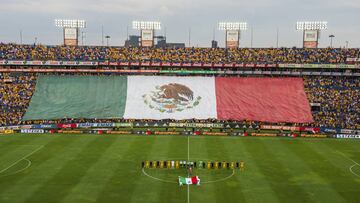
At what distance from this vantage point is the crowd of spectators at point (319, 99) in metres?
65.1

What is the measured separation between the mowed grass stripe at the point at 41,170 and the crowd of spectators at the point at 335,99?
4172cm

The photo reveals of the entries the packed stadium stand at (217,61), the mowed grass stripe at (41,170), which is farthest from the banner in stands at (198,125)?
the mowed grass stripe at (41,170)

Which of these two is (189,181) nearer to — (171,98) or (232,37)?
(171,98)

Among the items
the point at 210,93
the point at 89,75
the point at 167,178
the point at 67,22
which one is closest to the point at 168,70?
the point at 210,93

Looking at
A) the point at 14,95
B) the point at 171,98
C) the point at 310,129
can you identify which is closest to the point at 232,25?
the point at 171,98

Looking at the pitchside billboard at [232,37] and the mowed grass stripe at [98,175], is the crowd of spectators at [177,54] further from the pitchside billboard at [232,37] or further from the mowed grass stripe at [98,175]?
the mowed grass stripe at [98,175]

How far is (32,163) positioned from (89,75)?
1563 inches

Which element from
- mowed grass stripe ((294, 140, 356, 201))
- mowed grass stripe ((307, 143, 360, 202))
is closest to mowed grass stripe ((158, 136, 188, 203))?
mowed grass stripe ((294, 140, 356, 201))

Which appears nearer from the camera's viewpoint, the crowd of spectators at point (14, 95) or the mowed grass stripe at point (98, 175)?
the mowed grass stripe at point (98, 175)

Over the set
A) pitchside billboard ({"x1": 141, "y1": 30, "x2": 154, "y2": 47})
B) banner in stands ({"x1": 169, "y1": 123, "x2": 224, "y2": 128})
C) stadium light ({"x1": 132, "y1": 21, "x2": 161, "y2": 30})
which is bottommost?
banner in stands ({"x1": 169, "y1": 123, "x2": 224, "y2": 128})

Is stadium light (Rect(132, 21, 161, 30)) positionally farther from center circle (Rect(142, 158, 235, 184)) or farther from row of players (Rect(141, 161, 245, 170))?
center circle (Rect(142, 158, 235, 184))

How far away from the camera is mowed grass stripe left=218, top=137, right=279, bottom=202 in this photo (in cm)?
3145

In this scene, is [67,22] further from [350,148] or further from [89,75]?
[350,148]

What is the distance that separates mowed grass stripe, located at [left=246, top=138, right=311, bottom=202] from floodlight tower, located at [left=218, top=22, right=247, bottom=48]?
130ft
